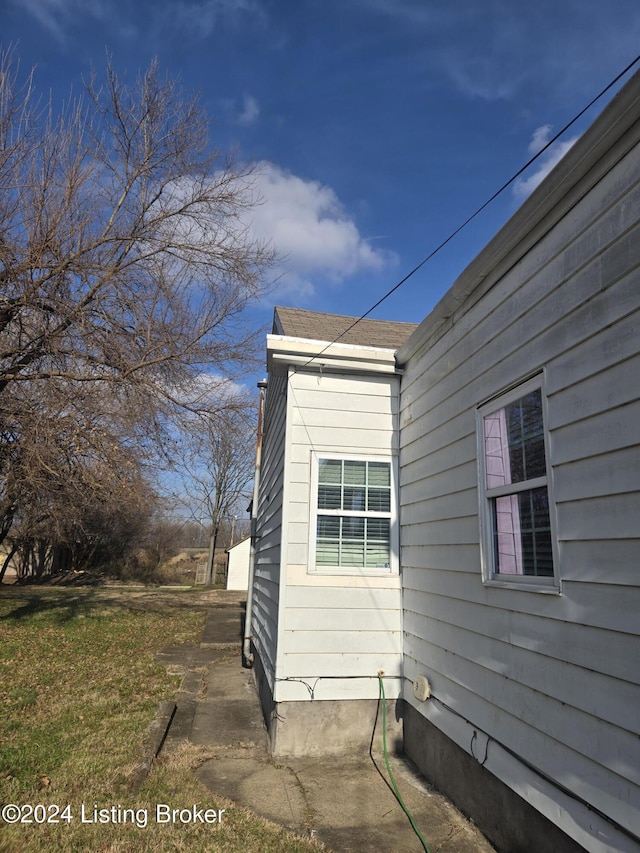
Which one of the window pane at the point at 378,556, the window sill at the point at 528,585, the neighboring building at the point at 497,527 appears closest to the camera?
the neighboring building at the point at 497,527

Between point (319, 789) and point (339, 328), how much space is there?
5061mm

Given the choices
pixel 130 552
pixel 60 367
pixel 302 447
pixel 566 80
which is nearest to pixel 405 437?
pixel 302 447

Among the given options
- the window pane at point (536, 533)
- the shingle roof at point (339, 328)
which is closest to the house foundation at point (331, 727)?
the window pane at point (536, 533)

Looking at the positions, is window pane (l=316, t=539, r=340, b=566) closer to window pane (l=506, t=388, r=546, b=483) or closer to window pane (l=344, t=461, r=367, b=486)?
window pane (l=344, t=461, r=367, b=486)

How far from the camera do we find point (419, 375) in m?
5.19

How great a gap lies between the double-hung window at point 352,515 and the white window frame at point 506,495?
1765 mm

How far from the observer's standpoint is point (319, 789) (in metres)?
4.06

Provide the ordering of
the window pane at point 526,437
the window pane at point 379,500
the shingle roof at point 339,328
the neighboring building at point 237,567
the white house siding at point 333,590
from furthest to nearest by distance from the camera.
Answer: the neighboring building at point 237,567 < the shingle roof at point 339,328 < the window pane at point 379,500 < the white house siding at point 333,590 < the window pane at point 526,437

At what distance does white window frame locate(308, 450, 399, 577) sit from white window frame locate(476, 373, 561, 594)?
5.67 ft

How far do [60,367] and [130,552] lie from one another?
23705mm

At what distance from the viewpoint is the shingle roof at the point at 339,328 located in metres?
6.08

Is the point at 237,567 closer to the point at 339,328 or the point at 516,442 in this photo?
the point at 339,328

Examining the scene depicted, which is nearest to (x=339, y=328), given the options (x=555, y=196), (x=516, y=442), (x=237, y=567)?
(x=516, y=442)

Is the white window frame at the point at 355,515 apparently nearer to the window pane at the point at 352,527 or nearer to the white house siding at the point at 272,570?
the window pane at the point at 352,527
